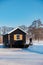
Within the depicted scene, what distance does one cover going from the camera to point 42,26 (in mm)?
50344

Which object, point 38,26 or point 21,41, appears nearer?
point 21,41

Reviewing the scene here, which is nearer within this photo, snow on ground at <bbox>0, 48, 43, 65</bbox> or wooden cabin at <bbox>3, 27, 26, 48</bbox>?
snow on ground at <bbox>0, 48, 43, 65</bbox>

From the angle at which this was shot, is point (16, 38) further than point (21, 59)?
Yes

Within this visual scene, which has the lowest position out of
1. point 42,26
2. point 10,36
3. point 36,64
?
point 36,64

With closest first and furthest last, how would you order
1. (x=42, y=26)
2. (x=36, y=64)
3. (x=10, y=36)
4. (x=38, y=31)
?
(x=36, y=64) → (x=10, y=36) → (x=38, y=31) → (x=42, y=26)

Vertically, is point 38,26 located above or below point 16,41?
above

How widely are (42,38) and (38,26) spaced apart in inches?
185

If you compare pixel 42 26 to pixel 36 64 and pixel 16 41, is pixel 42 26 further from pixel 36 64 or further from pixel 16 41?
pixel 36 64

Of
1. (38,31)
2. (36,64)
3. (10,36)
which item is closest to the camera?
(36,64)

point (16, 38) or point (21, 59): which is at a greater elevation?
point (16, 38)

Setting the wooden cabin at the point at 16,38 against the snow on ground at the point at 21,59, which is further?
the wooden cabin at the point at 16,38

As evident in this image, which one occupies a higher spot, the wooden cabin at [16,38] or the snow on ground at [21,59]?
the wooden cabin at [16,38]

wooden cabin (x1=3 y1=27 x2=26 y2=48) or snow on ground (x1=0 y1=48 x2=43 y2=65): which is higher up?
wooden cabin (x1=3 y1=27 x2=26 y2=48)

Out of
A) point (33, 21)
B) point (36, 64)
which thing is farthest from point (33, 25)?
point (36, 64)
